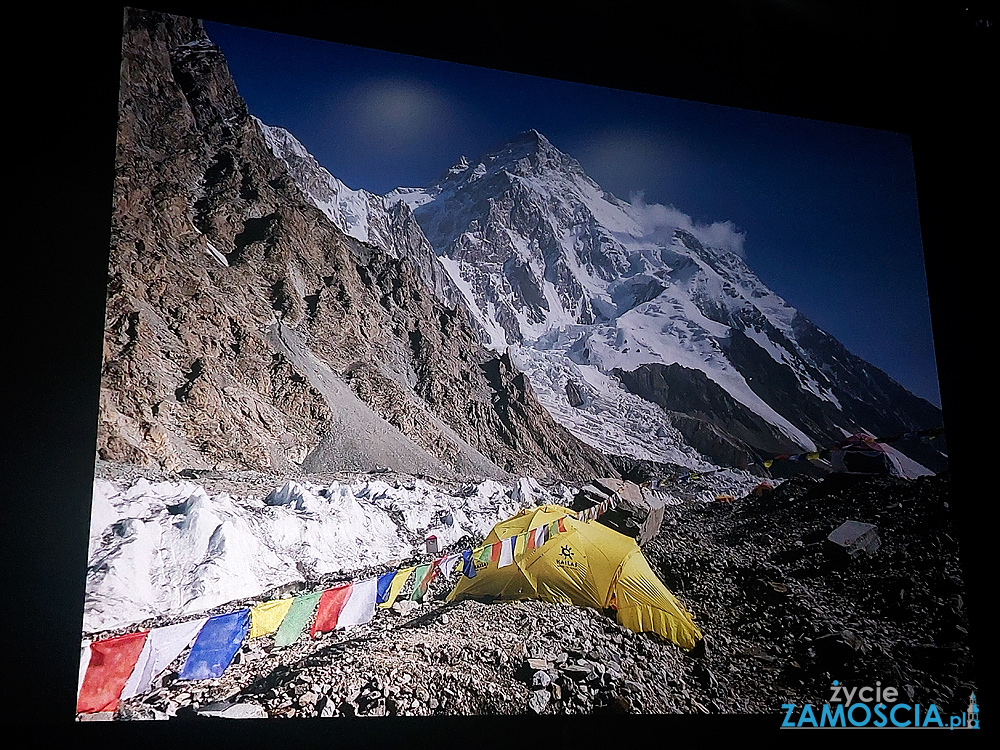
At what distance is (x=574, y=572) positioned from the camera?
3230mm

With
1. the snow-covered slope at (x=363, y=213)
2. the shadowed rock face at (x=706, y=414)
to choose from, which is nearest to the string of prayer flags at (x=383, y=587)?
the snow-covered slope at (x=363, y=213)

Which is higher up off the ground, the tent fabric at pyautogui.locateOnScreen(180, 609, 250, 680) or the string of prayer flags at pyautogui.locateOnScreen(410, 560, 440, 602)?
the string of prayer flags at pyautogui.locateOnScreen(410, 560, 440, 602)

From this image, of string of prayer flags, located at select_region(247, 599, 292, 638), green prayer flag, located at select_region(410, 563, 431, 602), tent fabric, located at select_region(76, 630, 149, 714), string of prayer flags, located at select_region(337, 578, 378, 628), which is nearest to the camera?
tent fabric, located at select_region(76, 630, 149, 714)

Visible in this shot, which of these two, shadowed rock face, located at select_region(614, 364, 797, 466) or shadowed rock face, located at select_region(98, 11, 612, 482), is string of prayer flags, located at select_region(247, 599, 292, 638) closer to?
shadowed rock face, located at select_region(98, 11, 612, 482)

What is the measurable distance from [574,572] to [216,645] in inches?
51.5

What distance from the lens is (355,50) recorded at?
11.4 ft

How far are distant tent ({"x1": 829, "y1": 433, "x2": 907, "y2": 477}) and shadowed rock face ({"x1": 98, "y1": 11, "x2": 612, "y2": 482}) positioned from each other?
1.13m

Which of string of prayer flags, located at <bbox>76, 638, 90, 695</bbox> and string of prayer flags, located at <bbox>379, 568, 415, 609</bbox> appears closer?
string of prayer flags, located at <bbox>76, 638, 90, 695</bbox>

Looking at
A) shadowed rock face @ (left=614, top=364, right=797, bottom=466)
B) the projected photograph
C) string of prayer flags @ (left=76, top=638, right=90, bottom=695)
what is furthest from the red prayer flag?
shadowed rock face @ (left=614, top=364, right=797, bottom=466)

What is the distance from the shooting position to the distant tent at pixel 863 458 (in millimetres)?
3768

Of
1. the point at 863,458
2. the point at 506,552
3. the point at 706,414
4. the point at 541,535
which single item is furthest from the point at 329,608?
the point at 863,458

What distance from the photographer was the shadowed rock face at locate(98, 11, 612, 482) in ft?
9.55

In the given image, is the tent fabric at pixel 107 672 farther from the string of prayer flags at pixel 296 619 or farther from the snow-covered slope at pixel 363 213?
the snow-covered slope at pixel 363 213

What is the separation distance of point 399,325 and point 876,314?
2.24 metres
